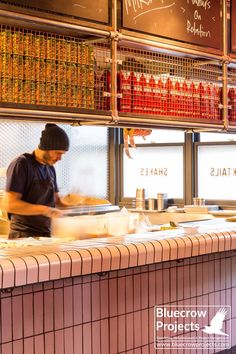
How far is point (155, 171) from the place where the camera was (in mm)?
8117

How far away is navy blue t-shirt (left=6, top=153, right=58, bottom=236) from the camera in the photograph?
4.57 meters

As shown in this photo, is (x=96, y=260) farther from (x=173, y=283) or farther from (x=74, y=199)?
(x=74, y=199)

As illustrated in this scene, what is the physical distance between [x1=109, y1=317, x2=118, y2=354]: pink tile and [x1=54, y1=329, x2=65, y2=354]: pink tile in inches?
13.8

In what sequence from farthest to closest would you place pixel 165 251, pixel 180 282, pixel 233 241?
1. pixel 233 241
2. pixel 180 282
3. pixel 165 251

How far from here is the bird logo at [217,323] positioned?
4.10m

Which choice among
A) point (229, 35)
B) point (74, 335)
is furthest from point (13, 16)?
point (229, 35)

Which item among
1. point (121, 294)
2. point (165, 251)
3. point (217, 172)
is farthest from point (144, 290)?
point (217, 172)

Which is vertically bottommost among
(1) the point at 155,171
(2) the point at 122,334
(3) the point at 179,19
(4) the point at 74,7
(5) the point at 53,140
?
(2) the point at 122,334

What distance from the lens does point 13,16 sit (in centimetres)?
334

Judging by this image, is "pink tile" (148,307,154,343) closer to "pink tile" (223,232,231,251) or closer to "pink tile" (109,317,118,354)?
"pink tile" (109,317,118,354)

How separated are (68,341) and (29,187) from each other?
5.47 ft

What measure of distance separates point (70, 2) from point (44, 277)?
65.5 inches

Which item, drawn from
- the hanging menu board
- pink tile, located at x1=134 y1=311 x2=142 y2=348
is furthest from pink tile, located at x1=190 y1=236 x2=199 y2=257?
the hanging menu board

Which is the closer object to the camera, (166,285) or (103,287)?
(103,287)
